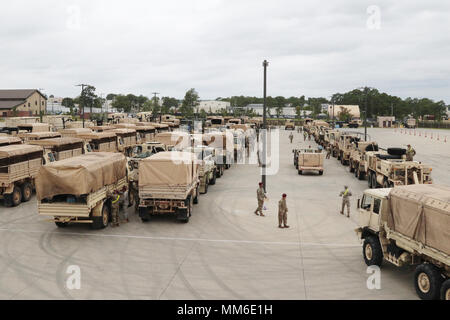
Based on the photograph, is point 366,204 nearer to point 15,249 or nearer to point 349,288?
point 349,288

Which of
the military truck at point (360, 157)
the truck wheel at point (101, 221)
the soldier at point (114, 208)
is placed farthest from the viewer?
the military truck at point (360, 157)

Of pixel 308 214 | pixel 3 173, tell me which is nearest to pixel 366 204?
pixel 308 214

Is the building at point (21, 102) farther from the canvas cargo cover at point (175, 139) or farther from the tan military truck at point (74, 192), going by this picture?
the tan military truck at point (74, 192)

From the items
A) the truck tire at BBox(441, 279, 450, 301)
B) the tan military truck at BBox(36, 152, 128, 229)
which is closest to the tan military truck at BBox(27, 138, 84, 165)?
the tan military truck at BBox(36, 152, 128, 229)

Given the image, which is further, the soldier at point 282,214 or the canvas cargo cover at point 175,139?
the canvas cargo cover at point 175,139

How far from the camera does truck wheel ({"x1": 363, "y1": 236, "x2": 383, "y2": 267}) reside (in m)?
11.9

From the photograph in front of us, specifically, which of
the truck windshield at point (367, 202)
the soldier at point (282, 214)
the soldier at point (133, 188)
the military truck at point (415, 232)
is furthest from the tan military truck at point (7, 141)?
the military truck at point (415, 232)

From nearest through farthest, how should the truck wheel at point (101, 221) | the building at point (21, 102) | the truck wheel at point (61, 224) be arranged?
the truck wheel at point (101, 221) → the truck wheel at point (61, 224) → the building at point (21, 102)

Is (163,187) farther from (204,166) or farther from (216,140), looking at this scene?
(216,140)

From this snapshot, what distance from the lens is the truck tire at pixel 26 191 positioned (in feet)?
67.8

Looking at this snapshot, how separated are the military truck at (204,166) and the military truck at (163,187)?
4.57 meters

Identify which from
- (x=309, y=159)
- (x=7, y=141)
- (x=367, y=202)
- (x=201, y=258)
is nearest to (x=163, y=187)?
(x=201, y=258)

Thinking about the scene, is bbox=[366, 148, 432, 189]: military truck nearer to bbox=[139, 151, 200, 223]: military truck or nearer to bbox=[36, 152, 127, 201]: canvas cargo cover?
bbox=[139, 151, 200, 223]: military truck

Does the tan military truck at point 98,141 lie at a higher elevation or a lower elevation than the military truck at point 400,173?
higher
